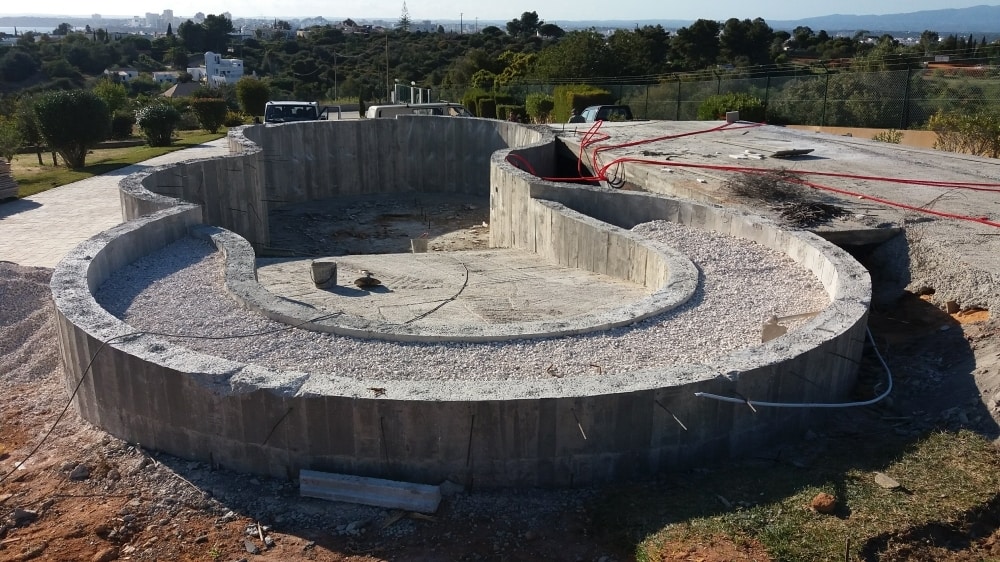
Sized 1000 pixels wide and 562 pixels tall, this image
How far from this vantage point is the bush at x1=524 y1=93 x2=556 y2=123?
111 ft

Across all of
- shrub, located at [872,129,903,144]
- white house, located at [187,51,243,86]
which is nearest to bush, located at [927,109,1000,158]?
shrub, located at [872,129,903,144]

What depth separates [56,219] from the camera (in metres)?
16.1

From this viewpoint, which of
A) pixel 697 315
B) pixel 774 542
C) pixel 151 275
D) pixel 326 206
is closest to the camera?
pixel 774 542

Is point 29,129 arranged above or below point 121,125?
above

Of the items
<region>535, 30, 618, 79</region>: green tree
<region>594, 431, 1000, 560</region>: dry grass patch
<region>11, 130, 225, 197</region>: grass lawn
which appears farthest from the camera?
<region>535, 30, 618, 79</region>: green tree

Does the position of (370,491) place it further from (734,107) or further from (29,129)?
(29,129)

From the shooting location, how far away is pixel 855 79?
2478cm

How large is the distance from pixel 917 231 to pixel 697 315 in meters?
4.37

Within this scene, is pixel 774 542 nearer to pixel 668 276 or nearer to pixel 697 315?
pixel 697 315

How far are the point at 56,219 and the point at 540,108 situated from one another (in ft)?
70.1

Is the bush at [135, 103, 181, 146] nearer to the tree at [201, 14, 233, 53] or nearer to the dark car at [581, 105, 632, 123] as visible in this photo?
the dark car at [581, 105, 632, 123]

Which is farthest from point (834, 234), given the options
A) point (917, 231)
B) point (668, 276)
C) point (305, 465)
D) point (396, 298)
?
point (305, 465)

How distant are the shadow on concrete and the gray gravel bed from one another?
357 inches

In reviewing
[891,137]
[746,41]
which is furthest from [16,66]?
[891,137]
